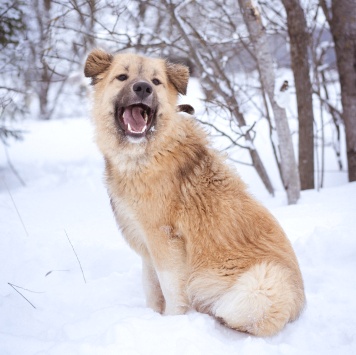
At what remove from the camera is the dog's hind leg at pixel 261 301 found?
241cm

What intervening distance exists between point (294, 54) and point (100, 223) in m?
4.29

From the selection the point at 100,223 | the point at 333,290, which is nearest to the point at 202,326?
the point at 333,290

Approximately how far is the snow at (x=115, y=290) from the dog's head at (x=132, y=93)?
0.31 m

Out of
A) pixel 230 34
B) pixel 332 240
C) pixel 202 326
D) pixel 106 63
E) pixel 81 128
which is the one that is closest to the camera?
pixel 202 326

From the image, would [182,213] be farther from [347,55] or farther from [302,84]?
[347,55]

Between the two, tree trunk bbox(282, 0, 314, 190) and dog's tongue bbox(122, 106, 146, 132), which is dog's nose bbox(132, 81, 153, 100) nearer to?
dog's tongue bbox(122, 106, 146, 132)

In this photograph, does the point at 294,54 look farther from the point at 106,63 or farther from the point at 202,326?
the point at 202,326

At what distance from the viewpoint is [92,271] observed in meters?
3.97

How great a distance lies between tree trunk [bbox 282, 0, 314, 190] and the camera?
246 inches

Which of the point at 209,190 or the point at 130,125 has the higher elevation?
the point at 130,125

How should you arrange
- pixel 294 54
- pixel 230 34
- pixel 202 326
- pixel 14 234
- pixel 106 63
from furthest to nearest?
pixel 230 34
pixel 294 54
pixel 14 234
pixel 106 63
pixel 202 326

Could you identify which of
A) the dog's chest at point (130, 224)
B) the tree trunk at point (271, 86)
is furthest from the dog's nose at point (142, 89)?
the tree trunk at point (271, 86)

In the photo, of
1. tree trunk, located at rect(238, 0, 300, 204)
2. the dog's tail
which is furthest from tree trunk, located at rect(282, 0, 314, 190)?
the dog's tail

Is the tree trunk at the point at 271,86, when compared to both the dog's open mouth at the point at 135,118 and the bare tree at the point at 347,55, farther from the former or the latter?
the dog's open mouth at the point at 135,118
